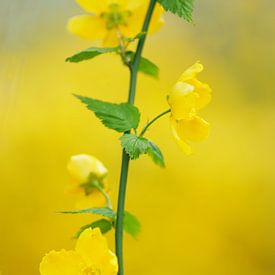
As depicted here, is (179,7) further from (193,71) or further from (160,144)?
(160,144)

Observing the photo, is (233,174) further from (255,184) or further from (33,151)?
(33,151)

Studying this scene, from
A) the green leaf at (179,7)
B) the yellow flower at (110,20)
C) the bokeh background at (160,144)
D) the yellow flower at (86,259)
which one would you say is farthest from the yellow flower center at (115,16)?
the bokeh background at (160,144)

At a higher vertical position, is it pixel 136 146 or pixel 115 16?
pixel 115 16

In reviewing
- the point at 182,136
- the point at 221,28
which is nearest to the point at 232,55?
the point at 221,28

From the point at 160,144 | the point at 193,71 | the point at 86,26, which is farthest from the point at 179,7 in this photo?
the point at 160,144

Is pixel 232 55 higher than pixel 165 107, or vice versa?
pixel 232 55

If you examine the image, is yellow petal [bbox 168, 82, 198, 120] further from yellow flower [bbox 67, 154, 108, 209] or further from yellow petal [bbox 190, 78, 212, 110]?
yellow flower [bbox 67, 154, 108, 209]

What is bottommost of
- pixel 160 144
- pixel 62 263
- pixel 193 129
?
pixel 62 263

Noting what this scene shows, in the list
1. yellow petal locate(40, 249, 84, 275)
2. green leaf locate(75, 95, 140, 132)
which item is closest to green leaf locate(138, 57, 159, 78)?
green leaf locate(75, 95, 140, 132)
